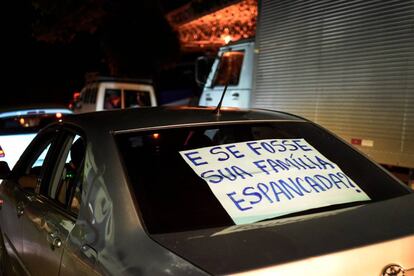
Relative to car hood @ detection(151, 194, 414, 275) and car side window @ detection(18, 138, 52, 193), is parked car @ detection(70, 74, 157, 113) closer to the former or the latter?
car side window @ detection(18, 138, 52, 193)

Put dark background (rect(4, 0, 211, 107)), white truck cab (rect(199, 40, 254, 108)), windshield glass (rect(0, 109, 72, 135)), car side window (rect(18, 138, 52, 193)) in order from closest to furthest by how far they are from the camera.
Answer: car side window (rect(18, 138, 52, 193)) < windshield glass (rect(0, 109, 72, 135)) < white truck cab (rect(199, 40, 254, 108)) < dark background (rect(4, 0, 211, 107))

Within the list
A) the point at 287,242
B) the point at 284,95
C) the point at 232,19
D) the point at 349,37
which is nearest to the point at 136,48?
the point at 232,19

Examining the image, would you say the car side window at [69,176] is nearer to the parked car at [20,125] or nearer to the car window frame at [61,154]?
the car window frame at [61,154]

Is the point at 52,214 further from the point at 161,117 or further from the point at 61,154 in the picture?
the point at 161,117

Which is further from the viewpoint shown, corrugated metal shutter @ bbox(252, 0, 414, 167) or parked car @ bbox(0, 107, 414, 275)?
corrugated metal shutter @ bbox(252, 0, 414, 167)

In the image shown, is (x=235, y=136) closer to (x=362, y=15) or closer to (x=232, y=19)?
(x=362, y=15)

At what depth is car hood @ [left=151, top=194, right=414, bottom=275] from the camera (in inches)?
71.7

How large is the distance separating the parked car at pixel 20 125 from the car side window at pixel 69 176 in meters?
4.22

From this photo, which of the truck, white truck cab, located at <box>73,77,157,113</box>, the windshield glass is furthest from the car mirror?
white truck cab, located at <box>73,77,157,113</box>

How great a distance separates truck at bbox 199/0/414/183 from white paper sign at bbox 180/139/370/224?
1.68 m

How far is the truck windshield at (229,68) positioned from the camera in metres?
9.04

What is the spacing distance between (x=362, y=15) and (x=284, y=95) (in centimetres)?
183

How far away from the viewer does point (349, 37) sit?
249 inches

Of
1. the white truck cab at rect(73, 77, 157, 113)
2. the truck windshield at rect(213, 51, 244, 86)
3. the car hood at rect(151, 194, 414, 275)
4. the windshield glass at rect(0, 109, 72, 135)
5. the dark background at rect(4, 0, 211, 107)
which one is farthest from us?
the dark background at rect(4, 0, 211, 107)
